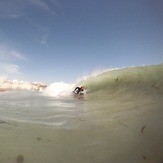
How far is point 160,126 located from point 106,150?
1289mm

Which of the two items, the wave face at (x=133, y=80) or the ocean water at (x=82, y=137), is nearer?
the ocean water at (x=82, y=137)

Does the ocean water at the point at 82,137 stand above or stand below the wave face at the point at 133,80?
below

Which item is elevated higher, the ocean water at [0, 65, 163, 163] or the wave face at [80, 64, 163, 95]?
the wave face at [80, 64, 163, 95]

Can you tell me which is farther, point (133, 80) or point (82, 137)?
point (133, 80)

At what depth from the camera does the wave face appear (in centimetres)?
919

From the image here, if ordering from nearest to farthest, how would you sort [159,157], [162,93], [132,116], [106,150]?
[159,157], [106,150], [132,116], [162,93]

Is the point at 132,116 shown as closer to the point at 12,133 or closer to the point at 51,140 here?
the point at 51,140

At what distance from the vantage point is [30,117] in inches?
193

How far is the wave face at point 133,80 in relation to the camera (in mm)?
9188

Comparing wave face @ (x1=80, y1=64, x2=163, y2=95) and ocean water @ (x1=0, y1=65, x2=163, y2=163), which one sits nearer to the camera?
ocean water @ (x1=0, y1=65, x2=163, y2=163)

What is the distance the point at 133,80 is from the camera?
10312 millimetres

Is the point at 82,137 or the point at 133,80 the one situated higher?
the point at 133,80

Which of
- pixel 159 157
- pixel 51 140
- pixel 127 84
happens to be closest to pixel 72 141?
pixel 51 140

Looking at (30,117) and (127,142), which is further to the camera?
(30,117)
